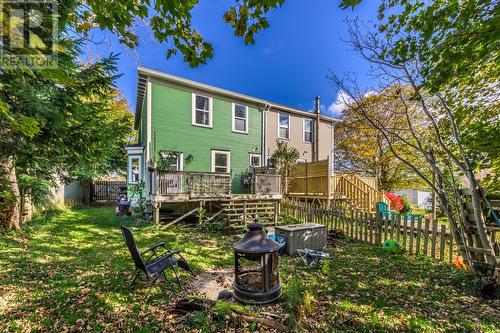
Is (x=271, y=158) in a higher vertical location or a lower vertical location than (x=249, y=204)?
higher

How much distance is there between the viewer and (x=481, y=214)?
4.32 metres

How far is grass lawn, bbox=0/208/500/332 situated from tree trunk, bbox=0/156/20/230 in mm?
1270

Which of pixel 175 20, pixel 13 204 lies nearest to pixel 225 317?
pixel 175 20

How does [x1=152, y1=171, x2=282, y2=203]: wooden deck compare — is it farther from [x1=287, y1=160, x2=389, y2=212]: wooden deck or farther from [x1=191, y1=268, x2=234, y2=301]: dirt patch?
[x1=191, y1=268, x2=234, y2=301]: dirt patch

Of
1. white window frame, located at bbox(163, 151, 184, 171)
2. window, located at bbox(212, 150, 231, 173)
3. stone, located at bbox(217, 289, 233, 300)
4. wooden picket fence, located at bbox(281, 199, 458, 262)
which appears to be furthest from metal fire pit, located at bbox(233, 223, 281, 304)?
window, located at bbox(212, 150, 231, 173)

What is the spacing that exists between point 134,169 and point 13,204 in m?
5.69

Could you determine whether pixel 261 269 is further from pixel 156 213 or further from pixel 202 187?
pixel 156 213

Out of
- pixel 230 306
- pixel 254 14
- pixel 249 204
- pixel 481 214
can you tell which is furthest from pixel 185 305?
pixel 249 204

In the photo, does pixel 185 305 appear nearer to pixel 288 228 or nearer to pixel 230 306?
pixel 230 306

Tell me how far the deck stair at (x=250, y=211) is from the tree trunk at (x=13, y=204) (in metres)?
6.90

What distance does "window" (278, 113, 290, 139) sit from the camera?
619 inches

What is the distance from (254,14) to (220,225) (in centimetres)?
829

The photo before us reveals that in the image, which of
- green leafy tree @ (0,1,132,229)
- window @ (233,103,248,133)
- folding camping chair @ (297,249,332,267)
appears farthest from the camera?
window @ (233,103,248,133)

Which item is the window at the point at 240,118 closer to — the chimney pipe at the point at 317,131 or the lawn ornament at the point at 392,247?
→ the chimney pipe at the point at 317,131
